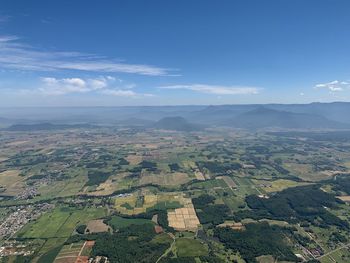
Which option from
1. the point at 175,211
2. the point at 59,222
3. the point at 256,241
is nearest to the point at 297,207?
the point at 256,241

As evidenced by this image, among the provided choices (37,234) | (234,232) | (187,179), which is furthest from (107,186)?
(234,232)

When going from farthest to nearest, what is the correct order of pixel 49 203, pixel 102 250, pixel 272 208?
pixel 49 203 < pixel 272 208 < pixel 102 250

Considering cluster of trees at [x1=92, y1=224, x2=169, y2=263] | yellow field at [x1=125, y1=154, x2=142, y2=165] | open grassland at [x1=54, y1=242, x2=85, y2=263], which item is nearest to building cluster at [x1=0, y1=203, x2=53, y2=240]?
open grassland at [x1=54, y1=242, x2=85, y2=263]

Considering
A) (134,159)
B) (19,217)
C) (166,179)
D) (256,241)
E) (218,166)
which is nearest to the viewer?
(256,241)

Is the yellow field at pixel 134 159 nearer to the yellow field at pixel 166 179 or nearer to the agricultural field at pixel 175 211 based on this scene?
the agricultural field at pixel 175 211

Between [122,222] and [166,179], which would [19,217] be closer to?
[122,222]

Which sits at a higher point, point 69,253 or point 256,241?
point 69,253

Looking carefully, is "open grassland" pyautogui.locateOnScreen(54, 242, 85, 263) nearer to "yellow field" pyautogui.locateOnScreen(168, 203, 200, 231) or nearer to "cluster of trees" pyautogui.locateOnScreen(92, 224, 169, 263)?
"cluster of trees" pyautogui.locateOnScreen(92, 224, 169, 263)

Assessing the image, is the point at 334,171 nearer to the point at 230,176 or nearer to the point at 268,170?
the point at 268,170
